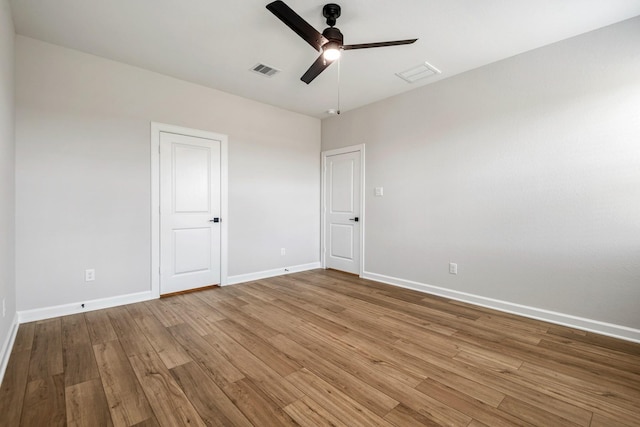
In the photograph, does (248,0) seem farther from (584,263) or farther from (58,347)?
(584,263)

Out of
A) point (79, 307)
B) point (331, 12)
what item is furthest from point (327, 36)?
point (79, 307)

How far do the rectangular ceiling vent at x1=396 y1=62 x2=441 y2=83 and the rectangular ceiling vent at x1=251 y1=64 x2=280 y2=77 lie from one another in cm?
149

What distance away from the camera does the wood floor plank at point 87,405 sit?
1.49 meters

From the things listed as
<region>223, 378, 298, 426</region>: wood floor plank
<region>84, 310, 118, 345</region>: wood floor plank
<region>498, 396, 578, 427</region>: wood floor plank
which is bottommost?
<region>498, 396, 578, 427</region>: wood floor plank

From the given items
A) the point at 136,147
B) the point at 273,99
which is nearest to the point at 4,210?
the point at 136,147

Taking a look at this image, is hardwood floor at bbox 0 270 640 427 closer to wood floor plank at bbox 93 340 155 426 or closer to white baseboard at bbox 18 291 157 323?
wood floor plank at bbox 93 340 155 426

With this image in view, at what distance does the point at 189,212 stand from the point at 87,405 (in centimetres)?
243

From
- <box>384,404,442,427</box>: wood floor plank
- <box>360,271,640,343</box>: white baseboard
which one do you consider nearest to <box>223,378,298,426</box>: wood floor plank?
<box>384,404,442,427</box>: wood floor plank

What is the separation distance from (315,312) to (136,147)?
9.13 feet

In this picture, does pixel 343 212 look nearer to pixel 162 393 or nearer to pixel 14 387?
pixel 162 393

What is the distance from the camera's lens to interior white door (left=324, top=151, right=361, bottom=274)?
469 cm

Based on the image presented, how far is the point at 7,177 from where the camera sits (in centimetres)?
230

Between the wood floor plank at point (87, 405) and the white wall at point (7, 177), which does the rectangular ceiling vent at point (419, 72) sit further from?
the wood floor plank at point (87, 405)

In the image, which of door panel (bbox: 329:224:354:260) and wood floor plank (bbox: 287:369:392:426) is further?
door panel (bbox: 329:224:354:260)
